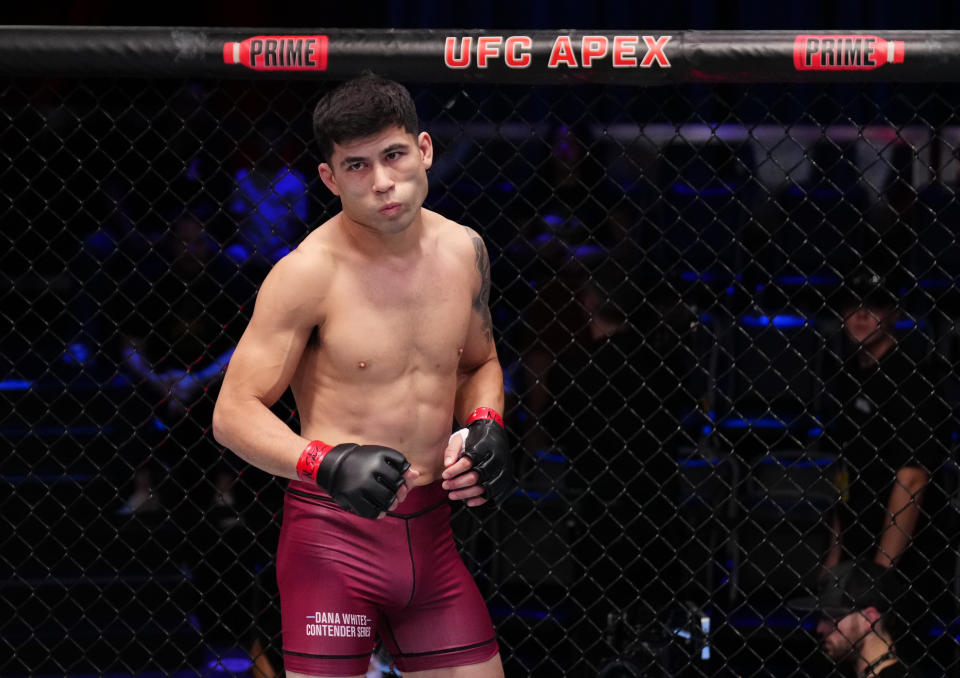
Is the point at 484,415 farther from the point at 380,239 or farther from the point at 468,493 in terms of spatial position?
the point at 380,239

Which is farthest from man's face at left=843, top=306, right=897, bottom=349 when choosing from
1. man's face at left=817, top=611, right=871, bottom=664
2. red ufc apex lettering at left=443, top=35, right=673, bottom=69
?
red ufc apex lettering at left=443, top=35, right=673, bottom=69

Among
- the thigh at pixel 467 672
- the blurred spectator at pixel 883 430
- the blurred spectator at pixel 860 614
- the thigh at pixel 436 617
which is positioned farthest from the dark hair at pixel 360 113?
the blurred spectator at pixel 860 614

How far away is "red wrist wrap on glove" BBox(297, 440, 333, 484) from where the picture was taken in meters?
1.79

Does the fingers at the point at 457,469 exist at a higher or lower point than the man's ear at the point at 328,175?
lower

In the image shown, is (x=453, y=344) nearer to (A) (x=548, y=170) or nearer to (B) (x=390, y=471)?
(B) (x=390, y=471)

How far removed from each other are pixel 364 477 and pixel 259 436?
231mm

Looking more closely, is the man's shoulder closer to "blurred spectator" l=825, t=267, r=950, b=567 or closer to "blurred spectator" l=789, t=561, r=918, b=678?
"blurred spectator" l=825, t=267, r=950, b=567

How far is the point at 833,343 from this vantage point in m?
4.21

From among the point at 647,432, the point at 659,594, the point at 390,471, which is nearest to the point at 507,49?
the point at 390,471

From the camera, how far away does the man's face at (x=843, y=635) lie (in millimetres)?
2850

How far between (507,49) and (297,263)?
63 cm

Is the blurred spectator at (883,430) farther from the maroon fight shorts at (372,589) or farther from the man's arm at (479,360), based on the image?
the maroon fight shorts at (372,589)

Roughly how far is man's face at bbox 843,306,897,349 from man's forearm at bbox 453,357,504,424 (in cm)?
144

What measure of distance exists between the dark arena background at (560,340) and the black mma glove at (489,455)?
27.7 inches
